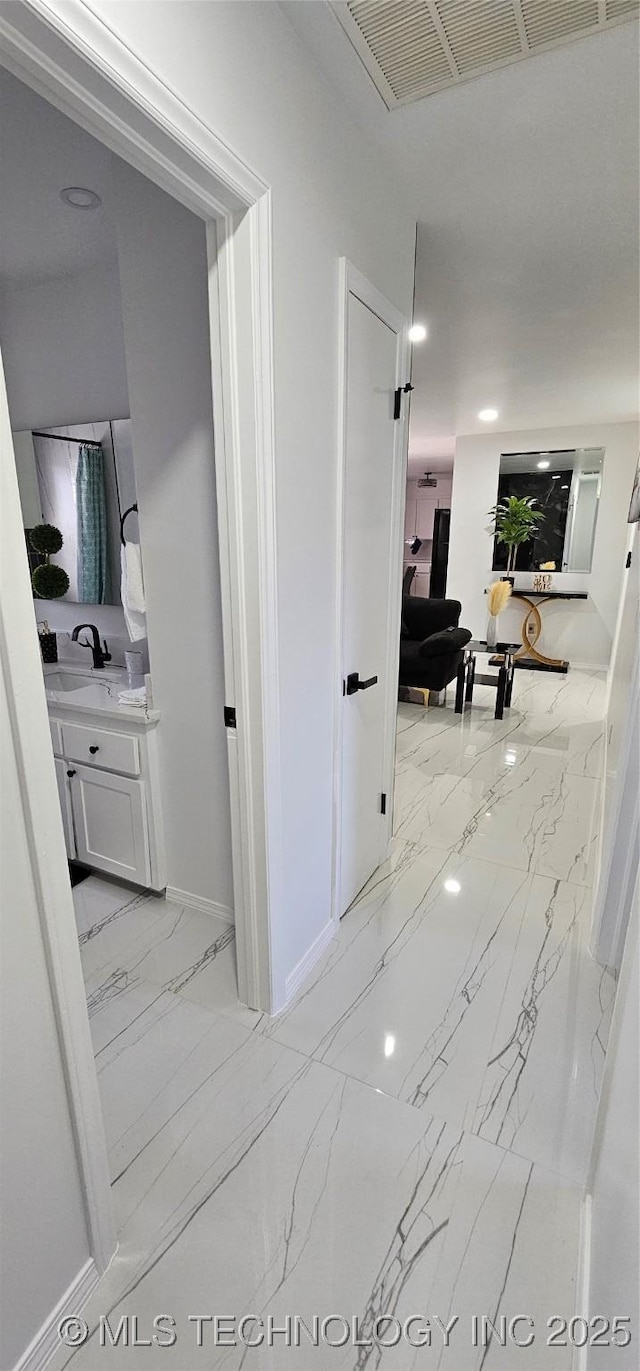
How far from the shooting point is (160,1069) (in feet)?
A: 5.25

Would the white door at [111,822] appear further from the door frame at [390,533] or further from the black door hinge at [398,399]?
the black door hinge at [398,399]

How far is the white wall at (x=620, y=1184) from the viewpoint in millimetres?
772

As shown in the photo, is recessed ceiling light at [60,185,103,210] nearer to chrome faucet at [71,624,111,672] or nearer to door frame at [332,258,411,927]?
door frame at [332,258,411,927]

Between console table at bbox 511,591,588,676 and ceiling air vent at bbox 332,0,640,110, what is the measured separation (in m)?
5.63

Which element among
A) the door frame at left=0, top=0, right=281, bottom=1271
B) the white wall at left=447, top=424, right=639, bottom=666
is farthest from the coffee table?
the door frame at left=0, top=0, right=281, bottom=1271

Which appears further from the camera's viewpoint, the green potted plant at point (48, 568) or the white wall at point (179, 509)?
the green potted plant at point (48, 568)

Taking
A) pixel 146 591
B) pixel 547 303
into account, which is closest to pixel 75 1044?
pixel 146 591

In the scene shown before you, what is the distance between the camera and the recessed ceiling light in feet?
6.08

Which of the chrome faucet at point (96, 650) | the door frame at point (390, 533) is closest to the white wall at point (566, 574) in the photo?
the door frame at point (390, 533)

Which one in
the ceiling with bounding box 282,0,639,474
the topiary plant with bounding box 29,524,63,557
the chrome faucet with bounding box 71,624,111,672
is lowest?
the chrome faucet with bounding box 71,624,111,672

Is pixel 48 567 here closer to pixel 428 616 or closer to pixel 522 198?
pixel 522 198

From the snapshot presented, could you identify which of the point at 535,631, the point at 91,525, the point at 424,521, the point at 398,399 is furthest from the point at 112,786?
the point at 424,521

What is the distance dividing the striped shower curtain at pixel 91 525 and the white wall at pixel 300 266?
134 centimetres

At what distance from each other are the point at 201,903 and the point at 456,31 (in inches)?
104
